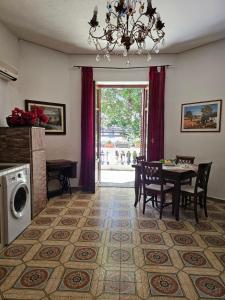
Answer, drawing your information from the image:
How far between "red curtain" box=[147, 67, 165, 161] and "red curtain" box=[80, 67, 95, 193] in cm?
133

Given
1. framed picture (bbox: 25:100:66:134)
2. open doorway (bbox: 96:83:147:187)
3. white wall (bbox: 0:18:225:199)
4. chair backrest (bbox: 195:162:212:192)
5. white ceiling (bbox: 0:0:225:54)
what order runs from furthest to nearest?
1. open doorway (bbox: 96:83:147:187)
2. framed picture (bbox: 25:100:66:134)
3. white wall (bbox: 0:18:225:199)
4. chair backrest (bbox: 195:162:212:192)
5. white ceiling (bbox: 0:0:225:54)

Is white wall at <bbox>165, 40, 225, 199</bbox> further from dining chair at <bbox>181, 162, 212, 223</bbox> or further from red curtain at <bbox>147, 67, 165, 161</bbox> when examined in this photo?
dining chair at <bbox>181, 162, 212, 223</bbox>

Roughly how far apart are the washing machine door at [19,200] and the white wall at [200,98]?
3.22m

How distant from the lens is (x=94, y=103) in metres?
4.66

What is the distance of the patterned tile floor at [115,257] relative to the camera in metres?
1.78

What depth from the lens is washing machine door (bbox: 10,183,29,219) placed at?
2514 mm

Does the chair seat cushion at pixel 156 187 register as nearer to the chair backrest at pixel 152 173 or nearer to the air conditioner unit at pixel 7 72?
the chair backrest at pixel 152 173

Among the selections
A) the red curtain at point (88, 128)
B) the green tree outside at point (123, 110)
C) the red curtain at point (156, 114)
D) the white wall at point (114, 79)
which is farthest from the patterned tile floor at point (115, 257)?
the green tree outside at point (123, 110)

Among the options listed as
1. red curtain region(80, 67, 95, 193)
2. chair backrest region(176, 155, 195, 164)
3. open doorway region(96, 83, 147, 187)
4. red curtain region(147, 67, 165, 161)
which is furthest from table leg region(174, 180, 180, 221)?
open doorway region(96, 83, 147, 187)

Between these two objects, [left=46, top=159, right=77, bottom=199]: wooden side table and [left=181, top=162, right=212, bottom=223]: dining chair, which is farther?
[left=46, top=159, right=77, bottom=199]: wooden side table

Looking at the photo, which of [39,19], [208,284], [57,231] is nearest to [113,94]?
[39,19]

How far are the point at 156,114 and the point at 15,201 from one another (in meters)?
3.39

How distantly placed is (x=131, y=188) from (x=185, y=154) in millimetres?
1562

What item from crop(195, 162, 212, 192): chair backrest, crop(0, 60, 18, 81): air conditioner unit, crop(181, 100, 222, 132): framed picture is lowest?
crop(195, 162, 212, 192): chair backrest
